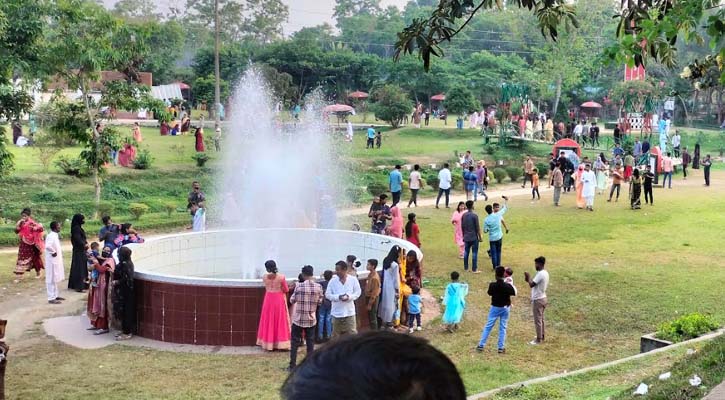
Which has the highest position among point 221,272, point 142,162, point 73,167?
point 142,162

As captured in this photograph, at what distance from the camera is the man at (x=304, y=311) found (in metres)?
9.78

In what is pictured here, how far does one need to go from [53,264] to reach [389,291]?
524cm

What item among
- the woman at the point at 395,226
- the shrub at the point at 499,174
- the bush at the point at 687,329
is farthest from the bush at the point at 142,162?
the bush at the point at 687,329

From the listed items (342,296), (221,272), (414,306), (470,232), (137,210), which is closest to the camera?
(342,296)

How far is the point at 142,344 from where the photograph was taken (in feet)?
36.4

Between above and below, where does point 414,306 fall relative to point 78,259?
below

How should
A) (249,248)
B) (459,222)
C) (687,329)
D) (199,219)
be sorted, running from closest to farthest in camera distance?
(687,329), (249,248), (459,222), (199,219)

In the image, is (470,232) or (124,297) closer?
(124,297)

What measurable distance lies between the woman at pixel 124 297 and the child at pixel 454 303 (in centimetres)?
422

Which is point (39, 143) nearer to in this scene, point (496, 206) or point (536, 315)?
point (496, 206)

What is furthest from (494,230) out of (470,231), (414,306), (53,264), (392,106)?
(392,106)

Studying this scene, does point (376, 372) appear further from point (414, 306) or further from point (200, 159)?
point (200, 159)

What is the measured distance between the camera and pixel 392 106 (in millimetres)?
39344

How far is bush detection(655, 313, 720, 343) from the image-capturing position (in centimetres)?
993
